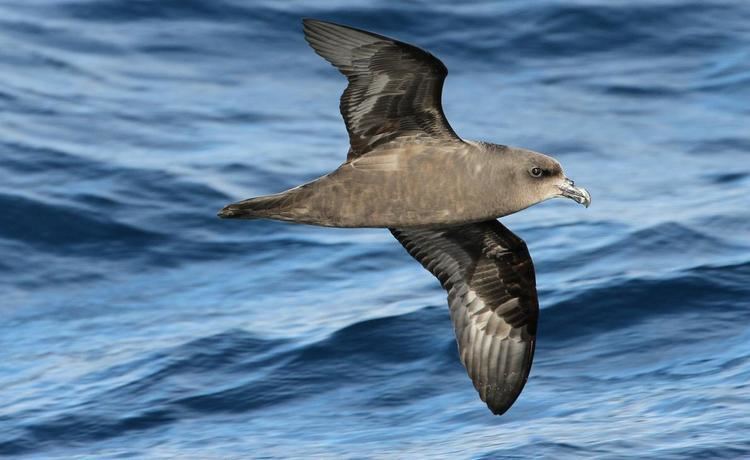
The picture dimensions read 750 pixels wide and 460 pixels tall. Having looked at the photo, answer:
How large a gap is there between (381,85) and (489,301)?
201 centimetres

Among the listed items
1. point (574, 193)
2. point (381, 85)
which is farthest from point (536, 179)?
point (381, 85)

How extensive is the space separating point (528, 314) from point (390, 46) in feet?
7.72

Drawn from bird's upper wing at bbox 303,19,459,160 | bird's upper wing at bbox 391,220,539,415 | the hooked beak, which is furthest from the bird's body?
A: bird's upper wing at bbox 391,220,539,415

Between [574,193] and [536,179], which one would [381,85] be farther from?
[574,193]

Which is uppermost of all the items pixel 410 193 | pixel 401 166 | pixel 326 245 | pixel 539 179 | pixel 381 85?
pixel 326 245

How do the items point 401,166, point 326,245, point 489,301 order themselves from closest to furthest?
1. point 401,166
2. point 489,301
3. point 326,245

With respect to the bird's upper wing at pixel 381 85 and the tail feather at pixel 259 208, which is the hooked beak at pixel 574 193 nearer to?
the bird's upper wing at pixel 381 85

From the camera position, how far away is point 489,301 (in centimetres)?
955

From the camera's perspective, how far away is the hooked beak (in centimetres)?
789

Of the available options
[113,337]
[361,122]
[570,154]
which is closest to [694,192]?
[570,154]

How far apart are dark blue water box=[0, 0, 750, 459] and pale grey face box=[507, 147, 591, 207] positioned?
6.91 feet

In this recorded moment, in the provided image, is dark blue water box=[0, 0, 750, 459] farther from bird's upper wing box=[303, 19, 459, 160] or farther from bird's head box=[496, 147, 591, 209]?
bird's upper wing box=[303, 19, 459, 160]

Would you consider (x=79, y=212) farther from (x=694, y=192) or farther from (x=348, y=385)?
(x=694, y=192)

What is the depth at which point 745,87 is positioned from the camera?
16672mm
